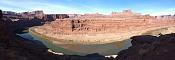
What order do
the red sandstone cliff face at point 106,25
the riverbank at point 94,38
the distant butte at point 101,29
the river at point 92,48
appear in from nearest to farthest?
the river at point 92,48 → the riverbank at point 94,38 → the distant butte at point 101,29 → the red sandstone cliff face at point 106,25

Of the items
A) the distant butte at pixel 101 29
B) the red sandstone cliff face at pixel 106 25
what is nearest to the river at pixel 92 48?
the distant butte at pixel 101 29

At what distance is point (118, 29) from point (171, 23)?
14897 mm

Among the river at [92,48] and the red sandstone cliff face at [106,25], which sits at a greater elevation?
the red sandstone cliff face at [106,25]

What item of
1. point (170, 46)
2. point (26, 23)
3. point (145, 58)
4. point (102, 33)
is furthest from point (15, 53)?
point (26, 23)

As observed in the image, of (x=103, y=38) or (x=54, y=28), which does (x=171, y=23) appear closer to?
(x=103, y=38)

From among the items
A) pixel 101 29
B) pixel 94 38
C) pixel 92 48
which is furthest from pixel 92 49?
pixel 101 29

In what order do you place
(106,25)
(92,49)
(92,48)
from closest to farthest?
1. (92,49)
2. (92,48)
3. (106,25)

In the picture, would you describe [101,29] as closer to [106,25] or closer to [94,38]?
[106,25]

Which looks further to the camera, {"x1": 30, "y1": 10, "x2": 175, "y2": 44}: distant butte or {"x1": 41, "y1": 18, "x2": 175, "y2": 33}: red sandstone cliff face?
{"x1": 41, "y1": 18, "x2": 175, "y2": 33}: red sandstone cliff face

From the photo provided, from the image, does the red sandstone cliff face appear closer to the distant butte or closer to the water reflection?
the distant butte

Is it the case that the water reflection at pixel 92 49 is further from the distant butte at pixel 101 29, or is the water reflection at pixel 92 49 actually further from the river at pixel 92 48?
the distant butte at pixel 101 29

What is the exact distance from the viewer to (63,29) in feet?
323

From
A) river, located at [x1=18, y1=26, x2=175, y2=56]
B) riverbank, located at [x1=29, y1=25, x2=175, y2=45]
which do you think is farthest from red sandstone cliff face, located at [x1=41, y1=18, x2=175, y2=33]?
river, located at [x1=18, y1=26, x2=175, y2=56]

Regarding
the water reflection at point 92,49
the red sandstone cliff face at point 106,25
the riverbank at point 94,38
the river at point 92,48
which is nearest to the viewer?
the water reflection at point 92,49
